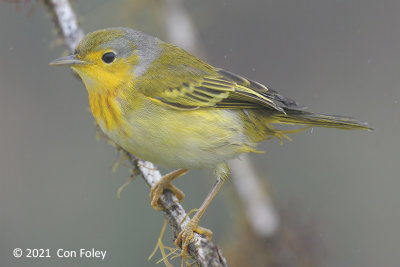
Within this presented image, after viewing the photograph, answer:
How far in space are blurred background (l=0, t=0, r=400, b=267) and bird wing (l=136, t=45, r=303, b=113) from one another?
1521 mm

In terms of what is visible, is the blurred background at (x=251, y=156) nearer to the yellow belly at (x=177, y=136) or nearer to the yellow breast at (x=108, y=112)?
the yellow breast at (x=108, y=112)

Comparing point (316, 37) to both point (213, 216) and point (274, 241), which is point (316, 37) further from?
point (274, 241)

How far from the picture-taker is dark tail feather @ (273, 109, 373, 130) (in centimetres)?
476

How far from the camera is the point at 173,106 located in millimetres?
4406

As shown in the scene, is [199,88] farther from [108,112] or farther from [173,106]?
[108,112]

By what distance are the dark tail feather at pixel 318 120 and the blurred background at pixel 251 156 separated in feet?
5.52

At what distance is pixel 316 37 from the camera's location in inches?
394

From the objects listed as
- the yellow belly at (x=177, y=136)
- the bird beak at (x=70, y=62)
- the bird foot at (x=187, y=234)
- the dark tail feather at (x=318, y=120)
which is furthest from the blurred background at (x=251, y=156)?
A: the yellow belly at (x=177, y=136)


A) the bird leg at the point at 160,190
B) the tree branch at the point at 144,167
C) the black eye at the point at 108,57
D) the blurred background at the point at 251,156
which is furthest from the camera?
the blurred background at the point at 251,156

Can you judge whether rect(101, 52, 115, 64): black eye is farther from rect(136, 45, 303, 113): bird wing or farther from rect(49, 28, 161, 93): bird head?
rect(136, 45, 303, 113): bird wing

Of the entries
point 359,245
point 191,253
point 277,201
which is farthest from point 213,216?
point 191,253

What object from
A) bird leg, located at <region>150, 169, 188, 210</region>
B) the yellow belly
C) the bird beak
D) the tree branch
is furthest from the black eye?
bird leg, located at <region>150, 169, 188, 210</region>

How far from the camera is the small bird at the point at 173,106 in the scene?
4.28 meters

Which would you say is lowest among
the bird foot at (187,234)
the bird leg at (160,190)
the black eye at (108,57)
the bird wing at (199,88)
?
the bird foot at (187,234)
